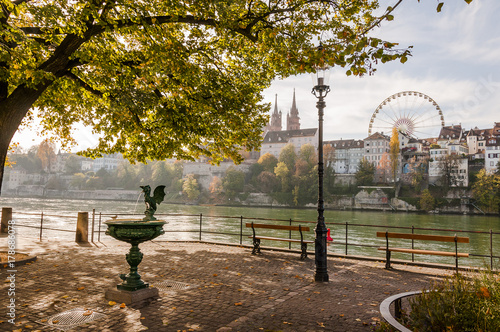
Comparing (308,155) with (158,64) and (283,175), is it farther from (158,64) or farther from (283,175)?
(158,64)

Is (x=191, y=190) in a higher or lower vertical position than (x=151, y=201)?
lower

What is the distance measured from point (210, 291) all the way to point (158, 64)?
5481mm

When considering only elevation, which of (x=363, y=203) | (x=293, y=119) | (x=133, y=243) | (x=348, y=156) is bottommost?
(x=363, y=203)

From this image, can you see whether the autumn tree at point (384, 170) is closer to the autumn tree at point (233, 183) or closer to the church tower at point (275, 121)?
the autumn tree at point (233, 183)

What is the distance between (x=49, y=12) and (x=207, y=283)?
252 inches

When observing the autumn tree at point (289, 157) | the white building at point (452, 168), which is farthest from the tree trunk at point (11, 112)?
the autumn tree at point (289, 157)

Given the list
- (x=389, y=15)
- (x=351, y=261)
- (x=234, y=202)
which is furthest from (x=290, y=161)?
(x=389, y=15)

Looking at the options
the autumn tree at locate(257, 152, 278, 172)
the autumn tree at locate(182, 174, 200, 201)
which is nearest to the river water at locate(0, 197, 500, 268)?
the autumn tree at locate(182, 174, 200, 201)

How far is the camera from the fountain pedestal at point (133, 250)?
5906 mm

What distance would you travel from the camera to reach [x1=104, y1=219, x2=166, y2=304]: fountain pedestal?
5.91 metres

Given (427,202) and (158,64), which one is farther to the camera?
(427,202)

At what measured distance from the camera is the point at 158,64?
8.74m

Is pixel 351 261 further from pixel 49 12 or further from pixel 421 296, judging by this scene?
pixel 49 12

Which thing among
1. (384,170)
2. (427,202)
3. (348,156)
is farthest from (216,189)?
(427,202)
